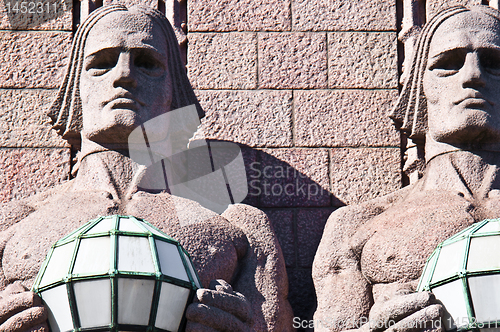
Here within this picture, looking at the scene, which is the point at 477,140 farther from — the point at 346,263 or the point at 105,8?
the point at 105,8

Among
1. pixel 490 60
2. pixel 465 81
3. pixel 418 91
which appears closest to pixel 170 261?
pixel 465 81

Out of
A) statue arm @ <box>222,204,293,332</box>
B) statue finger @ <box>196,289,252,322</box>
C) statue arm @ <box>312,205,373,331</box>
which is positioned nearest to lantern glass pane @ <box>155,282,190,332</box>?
statue finger @ <box>196,289,252,322</box>

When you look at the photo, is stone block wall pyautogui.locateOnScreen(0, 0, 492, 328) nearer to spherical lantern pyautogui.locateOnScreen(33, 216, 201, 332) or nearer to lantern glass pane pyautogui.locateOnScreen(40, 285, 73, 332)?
spherical lantern pyautogui.locateOnScreen(33, 216, 201, 332)

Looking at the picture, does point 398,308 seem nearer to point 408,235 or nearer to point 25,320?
point 408,235

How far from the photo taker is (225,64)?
7016mm

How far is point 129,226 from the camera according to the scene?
12.9 feet

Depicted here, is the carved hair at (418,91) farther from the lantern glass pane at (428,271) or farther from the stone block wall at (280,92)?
the lantern glass pane at (428,271)

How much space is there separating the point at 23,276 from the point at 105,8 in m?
1.90

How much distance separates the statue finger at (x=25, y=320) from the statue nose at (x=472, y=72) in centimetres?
298

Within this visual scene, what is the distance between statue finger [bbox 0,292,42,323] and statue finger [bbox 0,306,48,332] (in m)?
0.02

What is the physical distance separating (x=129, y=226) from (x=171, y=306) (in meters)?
0.38

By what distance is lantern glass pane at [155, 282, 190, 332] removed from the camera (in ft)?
12.2

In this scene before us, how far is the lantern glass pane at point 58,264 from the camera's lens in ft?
12.4

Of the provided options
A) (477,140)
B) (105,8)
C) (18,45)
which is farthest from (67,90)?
(477,140)
